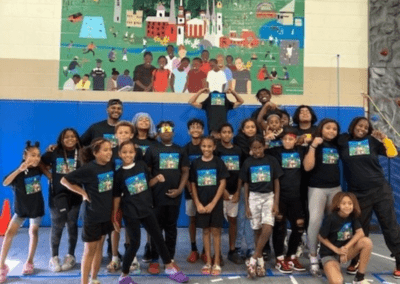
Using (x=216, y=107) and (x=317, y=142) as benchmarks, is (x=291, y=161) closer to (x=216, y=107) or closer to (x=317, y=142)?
(x=317, y=142)

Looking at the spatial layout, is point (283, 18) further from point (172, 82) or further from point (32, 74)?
point (32, 74)

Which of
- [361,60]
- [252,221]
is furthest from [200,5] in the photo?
[252,221]

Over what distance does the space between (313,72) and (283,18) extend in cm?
113

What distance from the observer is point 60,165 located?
3451 mm

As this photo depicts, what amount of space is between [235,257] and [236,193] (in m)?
0.70

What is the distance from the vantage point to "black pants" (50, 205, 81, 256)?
347 centimetres

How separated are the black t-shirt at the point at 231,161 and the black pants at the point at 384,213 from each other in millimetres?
1258

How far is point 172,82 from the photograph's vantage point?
237 inches

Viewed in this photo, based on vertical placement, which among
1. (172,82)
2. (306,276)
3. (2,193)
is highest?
(172,82)

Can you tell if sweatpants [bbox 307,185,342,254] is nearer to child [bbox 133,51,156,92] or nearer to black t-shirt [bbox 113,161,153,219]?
black t-shirt [bbox 113,161,153,219]

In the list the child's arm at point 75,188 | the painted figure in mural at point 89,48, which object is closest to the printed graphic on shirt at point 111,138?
the child's arm at point 75,188

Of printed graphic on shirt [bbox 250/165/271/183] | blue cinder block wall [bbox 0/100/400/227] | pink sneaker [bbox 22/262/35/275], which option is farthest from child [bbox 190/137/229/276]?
blue cinder block wall [bbox 0/100/400/227]

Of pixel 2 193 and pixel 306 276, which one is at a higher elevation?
pixel 2 193

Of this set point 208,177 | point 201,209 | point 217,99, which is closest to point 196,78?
point 217,99
